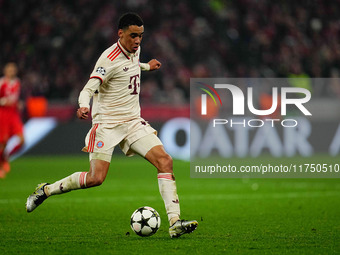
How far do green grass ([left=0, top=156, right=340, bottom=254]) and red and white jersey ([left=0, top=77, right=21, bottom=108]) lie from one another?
1.56 meters

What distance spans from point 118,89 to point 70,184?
104cm

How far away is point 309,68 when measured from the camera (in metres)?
21.5

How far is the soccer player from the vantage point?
6.31 metres

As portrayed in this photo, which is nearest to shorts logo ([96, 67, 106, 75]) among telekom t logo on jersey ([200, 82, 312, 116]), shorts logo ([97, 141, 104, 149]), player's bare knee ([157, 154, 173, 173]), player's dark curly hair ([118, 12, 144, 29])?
player's dark curly hair ([118, 12, 144, 29])

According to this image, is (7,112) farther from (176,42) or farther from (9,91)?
(176,42)

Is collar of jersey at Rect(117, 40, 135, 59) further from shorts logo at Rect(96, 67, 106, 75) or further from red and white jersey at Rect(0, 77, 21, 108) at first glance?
red and white jersey at Rect(0, 77, 21, 108)

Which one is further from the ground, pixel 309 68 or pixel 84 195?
pixel 309 68

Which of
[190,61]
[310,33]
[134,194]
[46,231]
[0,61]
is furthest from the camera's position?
[310,33]

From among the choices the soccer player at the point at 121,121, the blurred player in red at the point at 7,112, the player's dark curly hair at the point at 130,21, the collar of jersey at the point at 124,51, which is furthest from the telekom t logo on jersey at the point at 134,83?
the blurred player in red at the point at 7,112

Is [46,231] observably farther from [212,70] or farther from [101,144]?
[212,70]

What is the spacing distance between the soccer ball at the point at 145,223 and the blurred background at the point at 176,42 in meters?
12.3

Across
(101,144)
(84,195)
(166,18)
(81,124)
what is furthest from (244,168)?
(101,144)

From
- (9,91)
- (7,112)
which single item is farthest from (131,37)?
(7,112)

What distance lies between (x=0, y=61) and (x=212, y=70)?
647 cm
